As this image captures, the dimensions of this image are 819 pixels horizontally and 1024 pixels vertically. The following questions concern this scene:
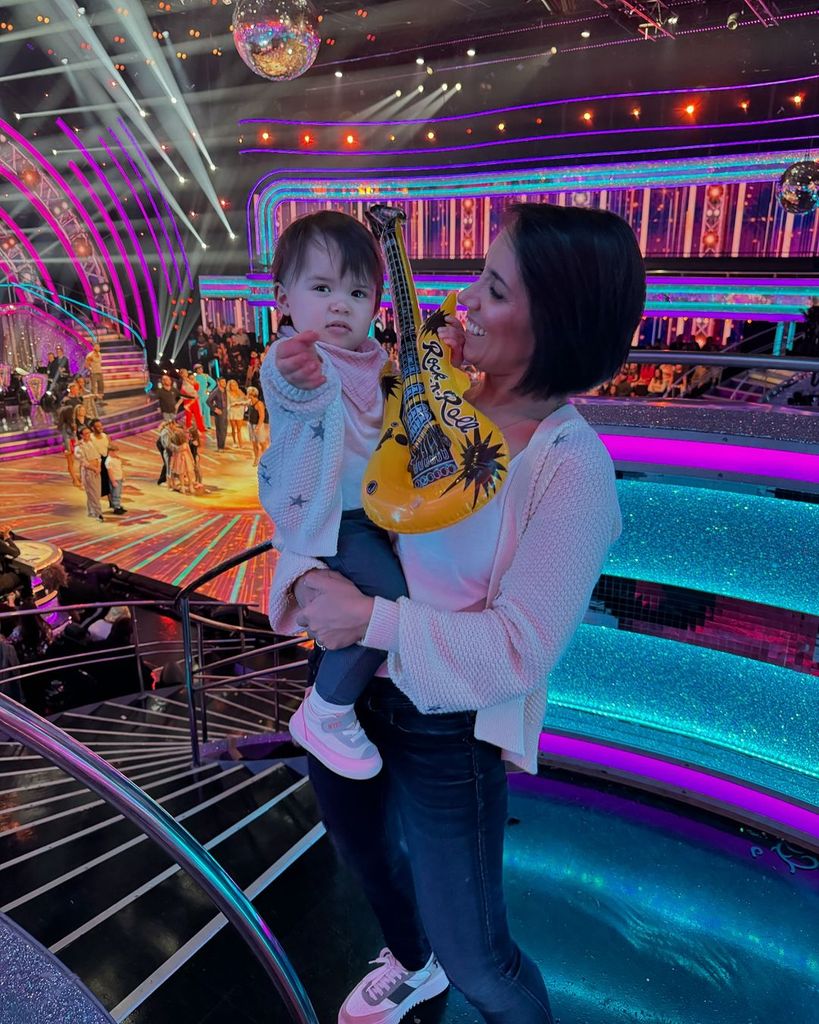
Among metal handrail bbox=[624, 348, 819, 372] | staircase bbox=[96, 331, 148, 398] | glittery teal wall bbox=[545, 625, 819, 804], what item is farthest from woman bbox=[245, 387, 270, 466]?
glittery teal wall bbox=[545, 625, 819, 804]

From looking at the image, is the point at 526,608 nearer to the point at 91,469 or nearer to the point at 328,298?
the point at 328,298

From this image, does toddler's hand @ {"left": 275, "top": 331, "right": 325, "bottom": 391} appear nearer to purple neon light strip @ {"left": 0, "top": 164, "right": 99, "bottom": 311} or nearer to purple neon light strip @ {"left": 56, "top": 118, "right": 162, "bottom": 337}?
purple neon light strip @ {"left": 0, "top": 164, "right": 99, "bottom": 311}

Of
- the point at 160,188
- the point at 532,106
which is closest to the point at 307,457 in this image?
the point at 532,106

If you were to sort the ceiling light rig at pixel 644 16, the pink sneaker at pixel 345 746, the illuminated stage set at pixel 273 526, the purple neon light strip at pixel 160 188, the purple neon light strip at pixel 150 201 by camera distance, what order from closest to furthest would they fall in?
the pink sneaker at pixel 345 746
the illuminated stage set at pixel 273 526
the ceiling light rig at pixel 644 16
the purple neon light strip at pixel 160 188
the purple neon light strip at pixel 150 201

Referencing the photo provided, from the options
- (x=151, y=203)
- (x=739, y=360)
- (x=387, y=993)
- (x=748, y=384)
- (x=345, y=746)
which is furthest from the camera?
(x=151, y=203)

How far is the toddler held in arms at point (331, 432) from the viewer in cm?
101

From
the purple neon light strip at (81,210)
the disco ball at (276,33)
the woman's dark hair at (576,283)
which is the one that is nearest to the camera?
the woman's dark hair at (576,283)

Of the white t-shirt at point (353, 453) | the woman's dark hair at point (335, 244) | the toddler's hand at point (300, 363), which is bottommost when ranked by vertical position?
the white t-shirt at point (353, 453)

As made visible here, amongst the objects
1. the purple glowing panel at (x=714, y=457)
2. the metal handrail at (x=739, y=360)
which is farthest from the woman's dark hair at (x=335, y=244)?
the purple glowing panel at (x=714, y=457)

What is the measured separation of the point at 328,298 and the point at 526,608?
21.5 inches

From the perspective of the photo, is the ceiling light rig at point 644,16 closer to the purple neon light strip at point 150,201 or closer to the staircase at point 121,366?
the purple neon light strip at point 150,201

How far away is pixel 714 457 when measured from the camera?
7.18ft

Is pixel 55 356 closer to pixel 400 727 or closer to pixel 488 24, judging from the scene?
pixel 488 24

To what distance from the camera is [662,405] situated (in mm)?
2541
